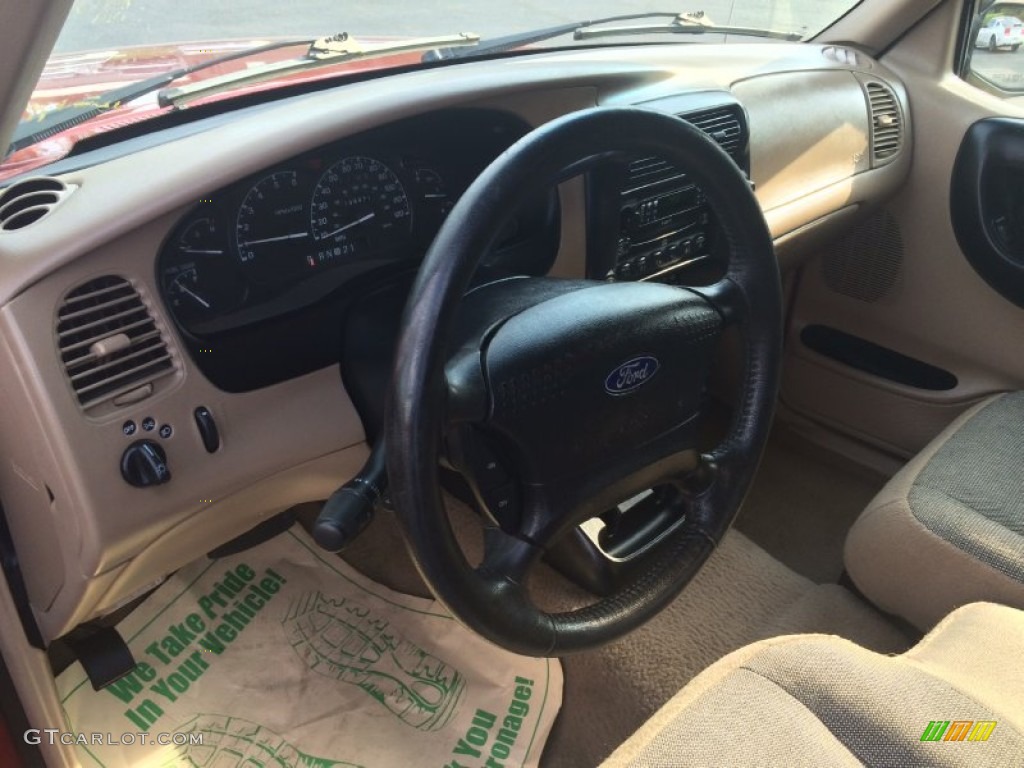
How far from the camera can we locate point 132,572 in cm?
99

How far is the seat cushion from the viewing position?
3.83ft

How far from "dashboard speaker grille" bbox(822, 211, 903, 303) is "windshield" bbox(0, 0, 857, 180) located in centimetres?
72

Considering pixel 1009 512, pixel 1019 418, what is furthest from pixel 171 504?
pixel 1019 418

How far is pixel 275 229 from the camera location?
3.30 feet

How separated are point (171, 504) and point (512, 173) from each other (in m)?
0.54

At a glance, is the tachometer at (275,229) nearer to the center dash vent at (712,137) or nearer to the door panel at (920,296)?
the center dash vent at (712,137)

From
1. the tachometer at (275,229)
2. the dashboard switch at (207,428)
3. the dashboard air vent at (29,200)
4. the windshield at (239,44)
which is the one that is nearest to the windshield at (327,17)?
the windshield at (239,44)

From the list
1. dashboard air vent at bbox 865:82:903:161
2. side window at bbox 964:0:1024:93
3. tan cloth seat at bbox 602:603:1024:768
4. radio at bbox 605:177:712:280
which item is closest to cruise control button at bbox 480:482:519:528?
tan cloth seat at bbox 602:603:1024:768

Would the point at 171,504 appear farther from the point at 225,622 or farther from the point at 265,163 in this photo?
the point at 225,622

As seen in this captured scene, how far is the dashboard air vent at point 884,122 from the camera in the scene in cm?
182

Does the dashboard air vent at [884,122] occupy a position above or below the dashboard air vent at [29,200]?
below

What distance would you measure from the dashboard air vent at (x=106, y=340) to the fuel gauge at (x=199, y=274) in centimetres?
4

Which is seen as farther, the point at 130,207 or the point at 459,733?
the point at 459,733

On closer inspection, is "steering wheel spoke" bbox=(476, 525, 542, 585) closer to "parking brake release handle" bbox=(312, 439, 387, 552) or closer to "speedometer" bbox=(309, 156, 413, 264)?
"parking brake release handle" bbox=(312, 439, 387, 552)
